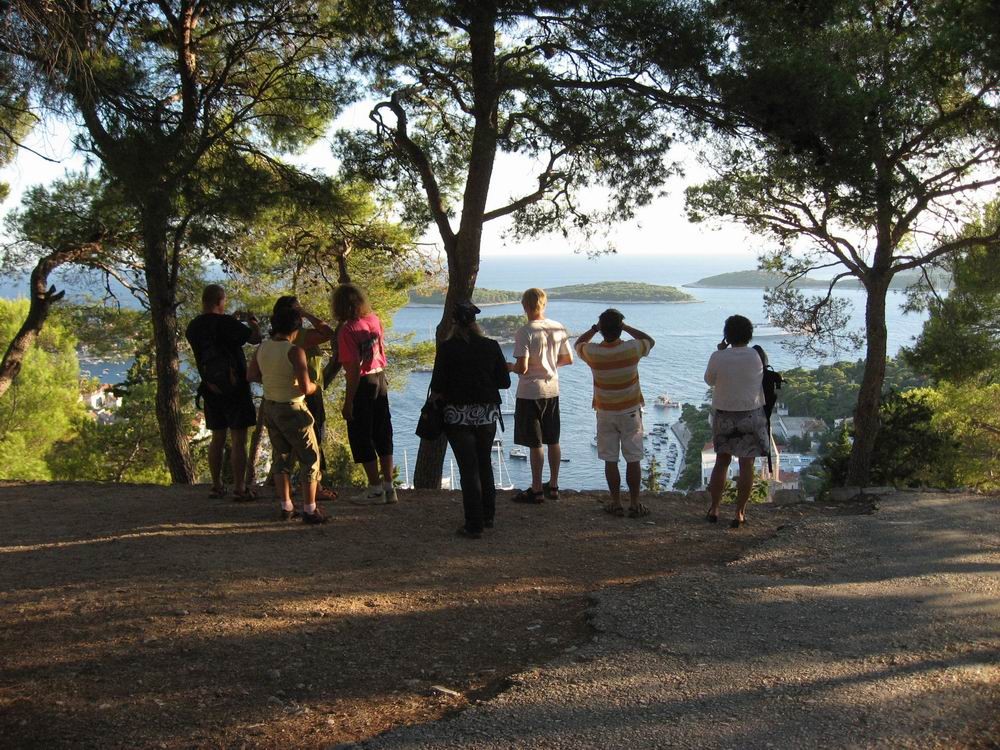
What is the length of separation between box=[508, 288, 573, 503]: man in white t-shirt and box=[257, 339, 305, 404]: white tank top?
163 cm

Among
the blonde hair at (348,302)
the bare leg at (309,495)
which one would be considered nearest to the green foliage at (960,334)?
the blonde hair at (348,302)

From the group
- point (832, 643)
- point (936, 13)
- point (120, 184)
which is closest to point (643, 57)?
point (936, 13)

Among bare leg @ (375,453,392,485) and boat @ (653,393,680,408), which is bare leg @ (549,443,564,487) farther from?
boat @ (653,393,680,408)

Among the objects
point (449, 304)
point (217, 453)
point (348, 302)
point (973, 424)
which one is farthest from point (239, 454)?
point (973, 424)

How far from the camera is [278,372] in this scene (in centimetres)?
588

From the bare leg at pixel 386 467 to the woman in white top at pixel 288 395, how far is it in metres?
0.66

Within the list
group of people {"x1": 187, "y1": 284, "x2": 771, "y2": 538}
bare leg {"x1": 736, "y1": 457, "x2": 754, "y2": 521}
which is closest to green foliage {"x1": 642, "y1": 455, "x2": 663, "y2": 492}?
bare leg {"x1": 736, "y1": 457, "x2": 754, "y2": 521}

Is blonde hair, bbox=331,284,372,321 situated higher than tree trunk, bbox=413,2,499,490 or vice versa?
tree trunk, bbox=413,2,499,490

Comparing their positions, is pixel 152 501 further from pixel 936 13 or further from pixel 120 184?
pixel 936 13

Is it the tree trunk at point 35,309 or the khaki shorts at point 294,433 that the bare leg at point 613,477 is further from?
the tree trunk at point 35,309

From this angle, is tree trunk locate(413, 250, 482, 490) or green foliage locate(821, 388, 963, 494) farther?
green foliage locate(821, 388, 963, 494)

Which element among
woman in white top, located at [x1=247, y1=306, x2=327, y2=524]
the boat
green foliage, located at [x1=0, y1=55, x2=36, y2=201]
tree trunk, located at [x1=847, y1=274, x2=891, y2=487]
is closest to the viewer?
green foliage, located at [x1=0, y1=55, x2=36, y2=201]

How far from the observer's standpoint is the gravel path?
3.09 m

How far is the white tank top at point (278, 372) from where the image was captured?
19.3 ft
